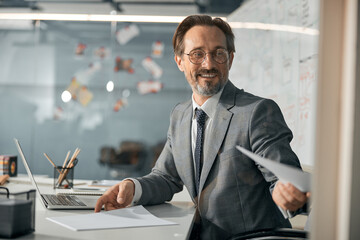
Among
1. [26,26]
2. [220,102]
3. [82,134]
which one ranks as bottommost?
[82,134]

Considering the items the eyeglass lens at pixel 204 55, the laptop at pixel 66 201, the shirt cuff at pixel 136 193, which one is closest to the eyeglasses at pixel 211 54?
the eyeglass lens at pixel 204 55

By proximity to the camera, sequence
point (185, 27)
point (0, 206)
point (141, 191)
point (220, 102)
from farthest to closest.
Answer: point (185, 27), point (220, 102), point (141, 191), point (0, 206)

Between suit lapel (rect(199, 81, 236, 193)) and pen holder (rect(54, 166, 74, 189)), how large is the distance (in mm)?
649

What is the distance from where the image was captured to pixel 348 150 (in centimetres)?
39

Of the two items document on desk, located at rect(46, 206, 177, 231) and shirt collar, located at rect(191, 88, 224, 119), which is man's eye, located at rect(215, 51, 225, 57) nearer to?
shirt collar, located at rect(191, 88, 224, 119)

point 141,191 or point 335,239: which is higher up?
point 335,239

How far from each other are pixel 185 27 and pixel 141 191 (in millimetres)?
669

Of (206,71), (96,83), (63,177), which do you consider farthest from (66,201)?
(96,83)

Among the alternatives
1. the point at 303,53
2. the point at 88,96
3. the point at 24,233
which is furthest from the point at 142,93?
the point at 24,233

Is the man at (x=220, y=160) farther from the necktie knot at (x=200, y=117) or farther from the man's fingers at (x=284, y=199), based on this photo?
the man's fingers at (x=284, y=199)

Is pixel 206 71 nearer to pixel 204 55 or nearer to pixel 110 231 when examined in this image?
pixel 204 55

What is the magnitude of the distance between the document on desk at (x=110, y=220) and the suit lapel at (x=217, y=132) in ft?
0.88

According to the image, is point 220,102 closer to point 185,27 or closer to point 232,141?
point 232,141

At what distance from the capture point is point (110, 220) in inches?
40.3
